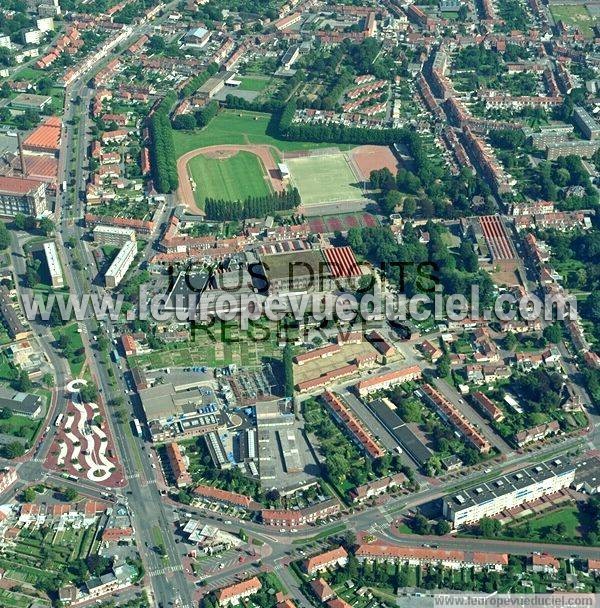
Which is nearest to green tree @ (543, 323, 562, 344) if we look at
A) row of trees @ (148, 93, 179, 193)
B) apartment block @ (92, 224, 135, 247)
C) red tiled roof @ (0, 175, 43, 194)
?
apartment block @ (92, 224, 135, 247)

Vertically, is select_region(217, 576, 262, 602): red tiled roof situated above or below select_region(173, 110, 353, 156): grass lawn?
above

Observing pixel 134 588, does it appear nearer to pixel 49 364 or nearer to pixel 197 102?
pixel 49 364

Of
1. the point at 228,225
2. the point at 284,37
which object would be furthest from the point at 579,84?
the point at 228,225

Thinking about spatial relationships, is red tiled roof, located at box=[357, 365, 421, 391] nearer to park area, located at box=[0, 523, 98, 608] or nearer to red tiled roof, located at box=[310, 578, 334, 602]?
red tiled roof, located at box=[310, 578, 334, 602]

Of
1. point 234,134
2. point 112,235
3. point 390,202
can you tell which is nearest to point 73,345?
point 112,235

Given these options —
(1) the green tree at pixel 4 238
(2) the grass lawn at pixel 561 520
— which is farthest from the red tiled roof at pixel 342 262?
(2) the grass lawn at pixel 561 520

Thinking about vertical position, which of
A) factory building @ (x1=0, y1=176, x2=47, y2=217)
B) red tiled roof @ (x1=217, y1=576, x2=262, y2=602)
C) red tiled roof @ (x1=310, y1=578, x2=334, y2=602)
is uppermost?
factory building @ (x1=0, y1=176, x2=47, y2=217)
